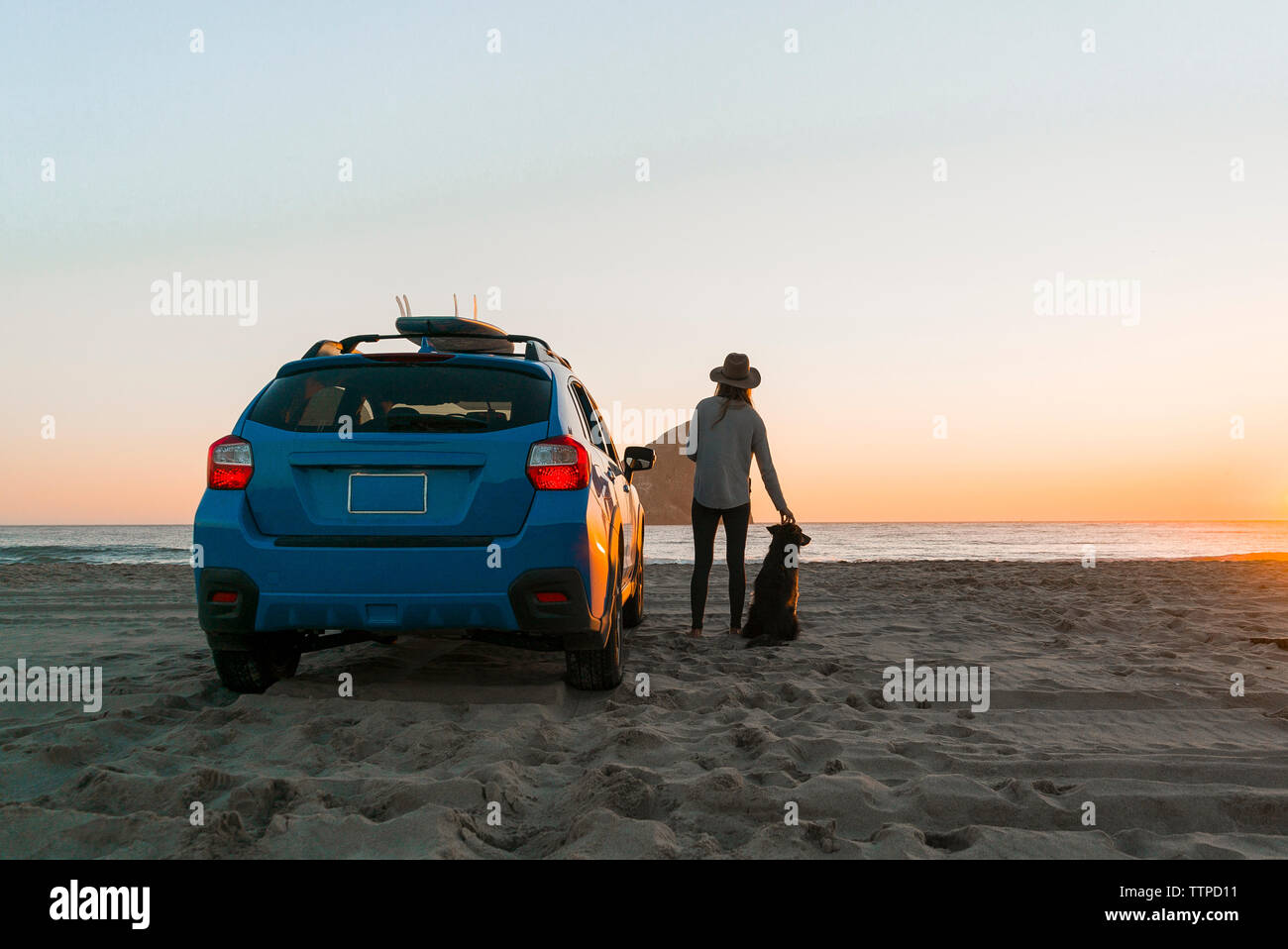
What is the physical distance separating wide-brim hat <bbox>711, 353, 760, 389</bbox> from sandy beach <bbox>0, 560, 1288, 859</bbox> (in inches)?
83.7

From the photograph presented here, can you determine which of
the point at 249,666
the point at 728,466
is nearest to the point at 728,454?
the point at 728,466

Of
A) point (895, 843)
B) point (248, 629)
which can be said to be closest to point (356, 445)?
point (248, 629)

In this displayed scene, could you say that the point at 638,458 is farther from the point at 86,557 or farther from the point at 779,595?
the point at 86,557

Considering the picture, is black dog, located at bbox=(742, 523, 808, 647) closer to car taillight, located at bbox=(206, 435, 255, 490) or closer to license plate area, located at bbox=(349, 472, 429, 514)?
license plate area, located at bbox=(349, 472, 429, 514)

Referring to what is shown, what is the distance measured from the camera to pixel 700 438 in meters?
6.48

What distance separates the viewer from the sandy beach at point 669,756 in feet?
7.65

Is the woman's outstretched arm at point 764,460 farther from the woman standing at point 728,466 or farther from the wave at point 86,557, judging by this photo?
the wave at point 86,557

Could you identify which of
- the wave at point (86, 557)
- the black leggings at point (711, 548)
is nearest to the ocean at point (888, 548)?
the wave at point (86, 557)

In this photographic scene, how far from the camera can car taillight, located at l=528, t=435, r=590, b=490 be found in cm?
370

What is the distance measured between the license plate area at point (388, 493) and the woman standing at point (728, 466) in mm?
3123

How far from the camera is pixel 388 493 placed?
3607mm

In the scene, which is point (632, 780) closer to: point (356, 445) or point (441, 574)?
point (441, 574)
